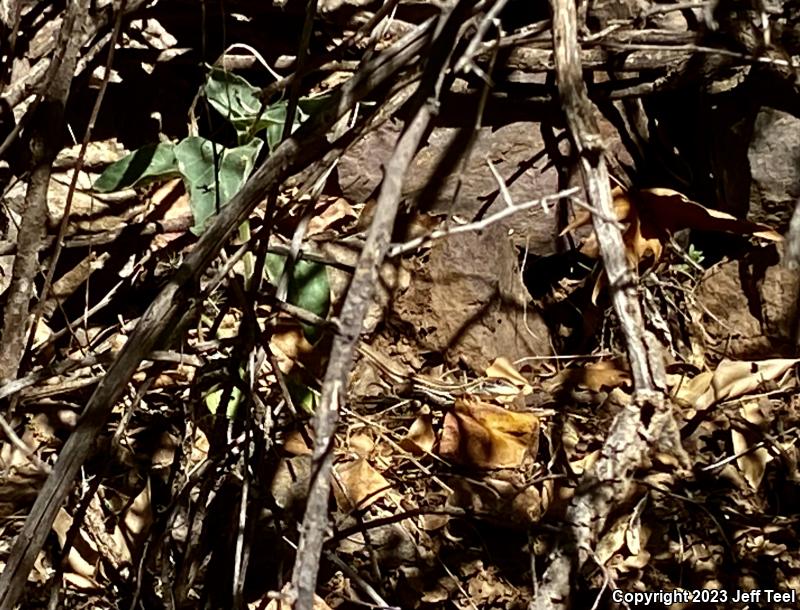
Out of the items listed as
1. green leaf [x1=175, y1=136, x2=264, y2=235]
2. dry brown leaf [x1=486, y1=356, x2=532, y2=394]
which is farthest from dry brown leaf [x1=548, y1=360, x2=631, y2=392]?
green leaf [x1=175, y1=136, x2=264, y2=235]

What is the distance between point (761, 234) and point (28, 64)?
54.0 inches

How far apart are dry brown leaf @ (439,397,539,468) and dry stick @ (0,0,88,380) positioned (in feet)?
2.37

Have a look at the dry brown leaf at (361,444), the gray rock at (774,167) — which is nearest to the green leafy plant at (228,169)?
the dry brown leaf at (361,444)

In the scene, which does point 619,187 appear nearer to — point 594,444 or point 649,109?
point 649,109

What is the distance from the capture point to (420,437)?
70.1 inches

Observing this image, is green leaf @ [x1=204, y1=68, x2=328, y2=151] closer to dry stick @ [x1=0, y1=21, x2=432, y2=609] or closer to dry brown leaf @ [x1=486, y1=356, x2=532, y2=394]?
dry stick @ [x1=0, y1=21, x2=432, y2=609]

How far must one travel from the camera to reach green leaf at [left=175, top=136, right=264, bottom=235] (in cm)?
170

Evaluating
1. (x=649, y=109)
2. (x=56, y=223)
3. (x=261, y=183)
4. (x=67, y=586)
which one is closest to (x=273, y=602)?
(x=67, y=586)

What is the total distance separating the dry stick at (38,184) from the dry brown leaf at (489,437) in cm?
72

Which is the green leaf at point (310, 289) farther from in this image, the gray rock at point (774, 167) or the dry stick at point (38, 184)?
the gray rock at point (774, 167)

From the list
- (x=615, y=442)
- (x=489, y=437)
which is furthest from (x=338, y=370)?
(x=489, y=437)

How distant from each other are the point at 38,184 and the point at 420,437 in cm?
75

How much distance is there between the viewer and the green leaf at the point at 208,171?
1.70m

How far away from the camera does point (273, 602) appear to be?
5.30 ft
